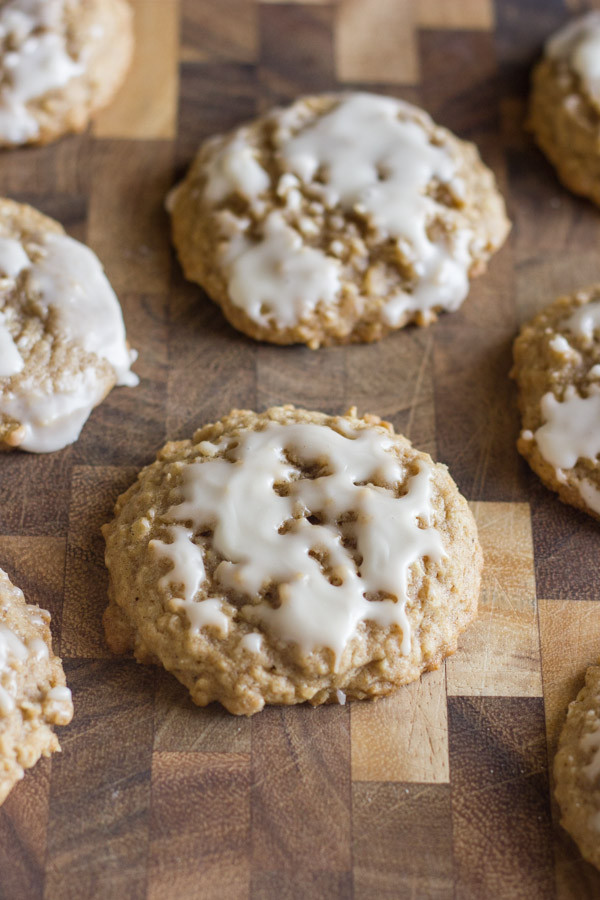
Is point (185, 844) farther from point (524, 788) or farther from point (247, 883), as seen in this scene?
point (524, 788)

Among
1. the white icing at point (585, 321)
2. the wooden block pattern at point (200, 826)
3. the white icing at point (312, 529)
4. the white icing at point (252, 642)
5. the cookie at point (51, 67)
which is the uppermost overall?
the cookie at point (51, 67)

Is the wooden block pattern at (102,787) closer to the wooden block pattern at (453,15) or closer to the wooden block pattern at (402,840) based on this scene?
the wooden block pattern at (402,840)

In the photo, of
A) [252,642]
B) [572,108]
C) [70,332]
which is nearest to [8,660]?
[252,642]

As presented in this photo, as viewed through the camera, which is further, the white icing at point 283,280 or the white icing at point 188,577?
the white icing at point 283,280

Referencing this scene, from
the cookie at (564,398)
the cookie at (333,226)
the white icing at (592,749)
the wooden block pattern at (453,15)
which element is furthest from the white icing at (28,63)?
the white icing at (592,749)

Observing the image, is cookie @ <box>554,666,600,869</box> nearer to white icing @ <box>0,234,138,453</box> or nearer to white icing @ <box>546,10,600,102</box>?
white icing @ <box>0,234,138,453</box>

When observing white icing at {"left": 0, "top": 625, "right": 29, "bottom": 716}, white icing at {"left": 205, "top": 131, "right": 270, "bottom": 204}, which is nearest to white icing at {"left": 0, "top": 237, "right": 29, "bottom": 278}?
white icing at {"left": 205, "top": 131, "right": 270, "bottom": 204}

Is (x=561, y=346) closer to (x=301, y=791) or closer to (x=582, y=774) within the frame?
(x=582, y=774)
